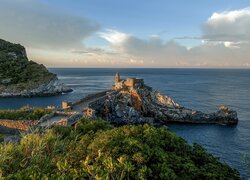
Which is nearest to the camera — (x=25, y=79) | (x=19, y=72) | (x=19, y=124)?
(x=19, y=124)

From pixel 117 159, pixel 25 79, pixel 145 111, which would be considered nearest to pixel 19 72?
pixel 25 79

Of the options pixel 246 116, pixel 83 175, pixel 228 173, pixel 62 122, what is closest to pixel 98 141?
pixel 83 175

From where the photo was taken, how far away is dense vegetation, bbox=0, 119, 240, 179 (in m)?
15.3

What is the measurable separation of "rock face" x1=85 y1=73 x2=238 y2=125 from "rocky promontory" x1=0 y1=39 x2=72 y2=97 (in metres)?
50.8

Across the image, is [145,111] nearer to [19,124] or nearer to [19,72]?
Result: [19,124]

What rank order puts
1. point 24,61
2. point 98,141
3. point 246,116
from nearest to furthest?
point 98,141, point 246,116, point 24,61

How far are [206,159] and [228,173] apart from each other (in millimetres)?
1819

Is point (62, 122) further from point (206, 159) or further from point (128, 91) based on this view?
point (128, 91)

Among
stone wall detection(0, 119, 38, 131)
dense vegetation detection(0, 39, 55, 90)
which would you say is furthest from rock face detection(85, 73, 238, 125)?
dense vegetation detection(0, 39, 55, 90)

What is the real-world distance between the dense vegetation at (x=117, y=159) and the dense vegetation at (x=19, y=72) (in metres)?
105

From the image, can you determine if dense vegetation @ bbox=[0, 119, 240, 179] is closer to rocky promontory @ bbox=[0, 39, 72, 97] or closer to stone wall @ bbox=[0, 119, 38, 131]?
stone wall @ bbox=[0, 119, 38, 131]

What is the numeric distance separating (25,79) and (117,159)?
119m

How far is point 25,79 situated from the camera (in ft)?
414

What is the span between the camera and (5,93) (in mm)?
114938
